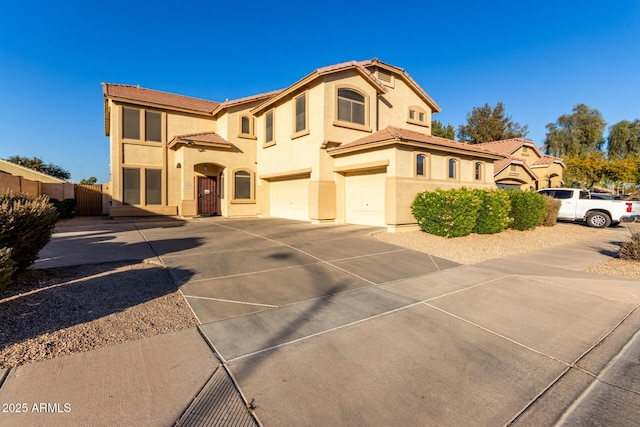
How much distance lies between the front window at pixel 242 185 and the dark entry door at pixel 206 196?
Answer: 1686mm

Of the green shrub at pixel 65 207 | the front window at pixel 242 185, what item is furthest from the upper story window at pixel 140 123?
the green shrub at pixel 65 207

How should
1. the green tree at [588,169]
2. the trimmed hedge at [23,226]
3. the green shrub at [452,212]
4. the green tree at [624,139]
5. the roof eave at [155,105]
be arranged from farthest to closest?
the green tree at [624,139]
the green tree at [588,169]
the roof eave at [155,105]
the green shrub at [452,212]
the trimmed hedge at [23,226]

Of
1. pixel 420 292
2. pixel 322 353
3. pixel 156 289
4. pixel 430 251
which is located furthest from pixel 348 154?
pixel 322 353

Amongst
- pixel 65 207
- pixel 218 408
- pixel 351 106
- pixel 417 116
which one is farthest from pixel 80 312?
pixel 417 116

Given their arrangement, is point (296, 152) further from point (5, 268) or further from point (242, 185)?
point (5, 268)

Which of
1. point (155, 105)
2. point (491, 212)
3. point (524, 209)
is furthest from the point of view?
point (155, 105)

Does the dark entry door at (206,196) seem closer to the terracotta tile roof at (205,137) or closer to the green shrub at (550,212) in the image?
the terracotta tile roof at (205,137)

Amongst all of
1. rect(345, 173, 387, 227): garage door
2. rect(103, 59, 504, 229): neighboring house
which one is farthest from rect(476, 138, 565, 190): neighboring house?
rect(345, 173, 387, 227): garage door

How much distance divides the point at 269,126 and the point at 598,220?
18255mm

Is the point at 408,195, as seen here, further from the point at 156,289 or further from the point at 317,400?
the point at 317,400

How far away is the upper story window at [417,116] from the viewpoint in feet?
63.2

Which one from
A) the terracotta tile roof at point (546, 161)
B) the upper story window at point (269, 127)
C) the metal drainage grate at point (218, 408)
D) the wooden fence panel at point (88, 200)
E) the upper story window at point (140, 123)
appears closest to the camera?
the metal drainage grate at point (218, 408)

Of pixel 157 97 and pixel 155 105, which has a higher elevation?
pixel 157 97

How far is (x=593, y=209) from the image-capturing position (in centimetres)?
1541
